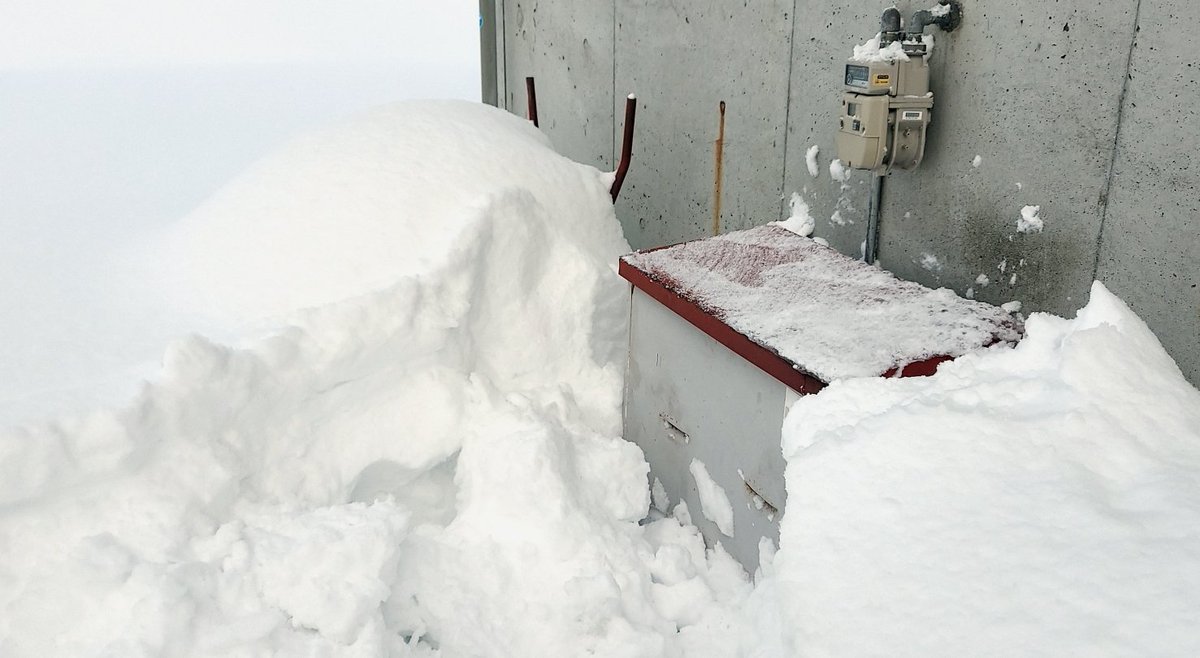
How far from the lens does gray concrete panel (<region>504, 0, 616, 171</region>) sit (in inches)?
175

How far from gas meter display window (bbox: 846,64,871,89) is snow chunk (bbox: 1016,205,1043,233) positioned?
0.54 m

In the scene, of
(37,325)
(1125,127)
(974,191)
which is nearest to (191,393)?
(37,325)

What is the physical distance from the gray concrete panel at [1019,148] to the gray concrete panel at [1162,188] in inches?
1.8

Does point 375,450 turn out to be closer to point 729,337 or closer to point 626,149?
point 729,337

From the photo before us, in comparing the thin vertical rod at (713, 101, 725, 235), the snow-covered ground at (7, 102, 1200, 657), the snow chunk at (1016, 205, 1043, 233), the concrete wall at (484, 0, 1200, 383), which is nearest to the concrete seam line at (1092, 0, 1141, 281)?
the concrete wall at (484, 0, 1200, 383)

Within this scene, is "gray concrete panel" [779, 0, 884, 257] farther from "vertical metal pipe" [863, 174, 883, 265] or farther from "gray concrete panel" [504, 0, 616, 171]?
"gray concrete panel" [504, 0, 616, 171]

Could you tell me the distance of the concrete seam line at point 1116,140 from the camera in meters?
2.05

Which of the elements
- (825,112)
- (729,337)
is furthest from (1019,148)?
(729,337)

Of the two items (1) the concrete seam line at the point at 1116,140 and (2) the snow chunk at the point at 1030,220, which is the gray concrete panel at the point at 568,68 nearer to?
(2) the snow chunk at the point at 1030,220

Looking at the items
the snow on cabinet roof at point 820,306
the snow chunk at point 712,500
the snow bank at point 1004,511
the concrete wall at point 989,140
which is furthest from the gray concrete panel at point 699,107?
the snow bank at point 1004,511

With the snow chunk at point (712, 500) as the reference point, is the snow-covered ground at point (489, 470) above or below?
above

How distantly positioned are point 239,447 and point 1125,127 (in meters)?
2.25

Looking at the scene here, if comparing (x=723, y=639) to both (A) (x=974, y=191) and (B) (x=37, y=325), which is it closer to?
(A) (x=974, y=191)

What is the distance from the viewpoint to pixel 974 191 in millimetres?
2523
